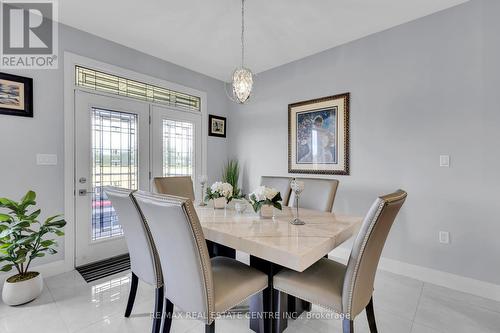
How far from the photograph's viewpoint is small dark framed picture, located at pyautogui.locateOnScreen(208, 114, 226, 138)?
157 inches

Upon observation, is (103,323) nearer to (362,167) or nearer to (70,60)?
(70,60)

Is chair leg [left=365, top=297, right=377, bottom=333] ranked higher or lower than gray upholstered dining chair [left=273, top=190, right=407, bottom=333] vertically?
lower

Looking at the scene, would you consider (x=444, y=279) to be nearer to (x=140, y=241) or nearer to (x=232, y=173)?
(x=140, y=241)

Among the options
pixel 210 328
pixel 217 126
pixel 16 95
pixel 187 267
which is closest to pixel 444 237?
pixel 210 328

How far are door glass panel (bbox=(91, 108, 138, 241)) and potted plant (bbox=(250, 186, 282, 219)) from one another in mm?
2006

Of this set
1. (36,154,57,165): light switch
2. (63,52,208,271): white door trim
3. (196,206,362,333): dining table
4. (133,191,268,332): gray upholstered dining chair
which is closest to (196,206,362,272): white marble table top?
(196,206,362,333): dining table

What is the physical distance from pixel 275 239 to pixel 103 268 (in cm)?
229

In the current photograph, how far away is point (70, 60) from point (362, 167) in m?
3.43

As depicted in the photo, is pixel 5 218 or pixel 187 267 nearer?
pixel 187 267

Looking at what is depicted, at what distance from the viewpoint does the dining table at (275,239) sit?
1160mm

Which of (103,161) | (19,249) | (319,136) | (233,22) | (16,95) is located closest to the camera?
(19,249)

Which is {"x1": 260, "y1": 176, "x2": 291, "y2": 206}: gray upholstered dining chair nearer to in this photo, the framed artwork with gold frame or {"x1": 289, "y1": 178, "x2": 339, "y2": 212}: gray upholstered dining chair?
{"x1": 289, "y1": 178, "x2": 339, "y2": 212}: gray upholstered dining chair

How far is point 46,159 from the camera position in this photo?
238 cm

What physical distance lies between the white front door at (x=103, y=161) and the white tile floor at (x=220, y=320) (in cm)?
59
